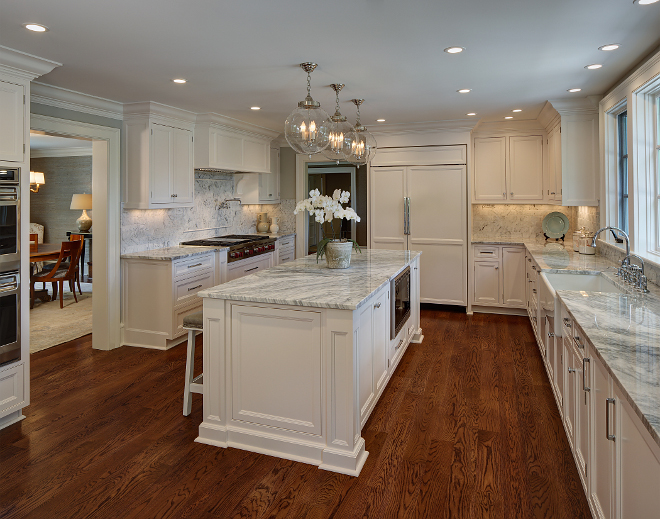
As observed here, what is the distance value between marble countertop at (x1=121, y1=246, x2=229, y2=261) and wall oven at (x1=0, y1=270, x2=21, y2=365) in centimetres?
150

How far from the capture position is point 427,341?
480cm

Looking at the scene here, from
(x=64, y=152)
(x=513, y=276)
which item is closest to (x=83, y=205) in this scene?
(x=64, y=152)

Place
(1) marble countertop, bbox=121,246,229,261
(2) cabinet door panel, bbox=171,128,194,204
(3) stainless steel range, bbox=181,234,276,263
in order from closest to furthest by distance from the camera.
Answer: (1) marble countertop, bbox=121,246,229,261, (2) cabinet door panel, bbox=171,128,194,204, (3) stainless steel range, bbox=181,234,276,263

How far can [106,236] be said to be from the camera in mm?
4496

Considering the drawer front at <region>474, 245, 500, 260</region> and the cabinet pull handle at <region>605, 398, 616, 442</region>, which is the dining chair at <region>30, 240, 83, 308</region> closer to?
the drawer front at <region>474, 245, 500, 260</region>

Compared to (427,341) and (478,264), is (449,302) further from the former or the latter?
(427,341)

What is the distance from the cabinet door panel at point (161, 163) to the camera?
468cm

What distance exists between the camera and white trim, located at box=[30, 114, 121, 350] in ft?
14.8

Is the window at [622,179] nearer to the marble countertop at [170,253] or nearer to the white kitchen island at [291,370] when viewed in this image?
the white kitchen island at [291,370]

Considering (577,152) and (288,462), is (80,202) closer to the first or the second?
(288,462)

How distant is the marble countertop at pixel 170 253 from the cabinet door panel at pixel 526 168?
→ 11.8 feet

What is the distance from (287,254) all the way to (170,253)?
8.16 ft

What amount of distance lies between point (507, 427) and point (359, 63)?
2.58 meters

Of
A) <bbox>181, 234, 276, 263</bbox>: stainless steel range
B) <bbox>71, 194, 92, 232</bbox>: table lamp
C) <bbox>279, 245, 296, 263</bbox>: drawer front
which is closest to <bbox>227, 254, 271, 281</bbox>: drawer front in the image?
<bbox>181, 234, 276, 263</bbox>: stainless steel range
